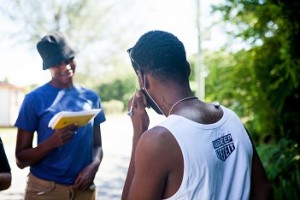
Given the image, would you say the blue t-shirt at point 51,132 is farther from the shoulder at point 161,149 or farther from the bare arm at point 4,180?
the shoulder at point 161,149

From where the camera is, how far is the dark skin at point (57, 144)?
2.83 metres

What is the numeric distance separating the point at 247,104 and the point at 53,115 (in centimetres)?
336

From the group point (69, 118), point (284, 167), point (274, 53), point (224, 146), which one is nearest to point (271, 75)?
point (274, 53)

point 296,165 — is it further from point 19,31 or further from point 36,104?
point 19,31

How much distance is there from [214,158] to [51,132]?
5.08 ft

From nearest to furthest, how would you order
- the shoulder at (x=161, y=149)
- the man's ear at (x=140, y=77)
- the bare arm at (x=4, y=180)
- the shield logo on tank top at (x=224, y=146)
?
1. the shoulder at (x=161, y=149)
2. the shield logo on tank top at (x=224, y=146)
3. the man's ear at (x=140, y=77)
4. the bare arm at (x=4, y=180)

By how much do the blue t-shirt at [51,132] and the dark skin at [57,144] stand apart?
0.15 ft

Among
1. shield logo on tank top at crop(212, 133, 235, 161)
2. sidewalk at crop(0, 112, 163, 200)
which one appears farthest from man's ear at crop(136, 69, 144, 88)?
sidewalk at crop(0, 112, 163, 200)

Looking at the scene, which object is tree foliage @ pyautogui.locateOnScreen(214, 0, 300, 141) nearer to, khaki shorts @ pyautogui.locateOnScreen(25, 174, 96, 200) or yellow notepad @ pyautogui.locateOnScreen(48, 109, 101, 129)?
yellow notepad @ pyautogui.locateOnScreen(48, 109, 101, 129)

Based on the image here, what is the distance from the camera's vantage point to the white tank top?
166 centimetres

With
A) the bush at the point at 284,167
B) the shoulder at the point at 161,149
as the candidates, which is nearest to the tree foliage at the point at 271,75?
the bush at the point at 284,167

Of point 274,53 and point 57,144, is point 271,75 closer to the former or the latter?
point 274,53

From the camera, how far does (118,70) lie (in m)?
33.6

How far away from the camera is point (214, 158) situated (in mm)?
1727
